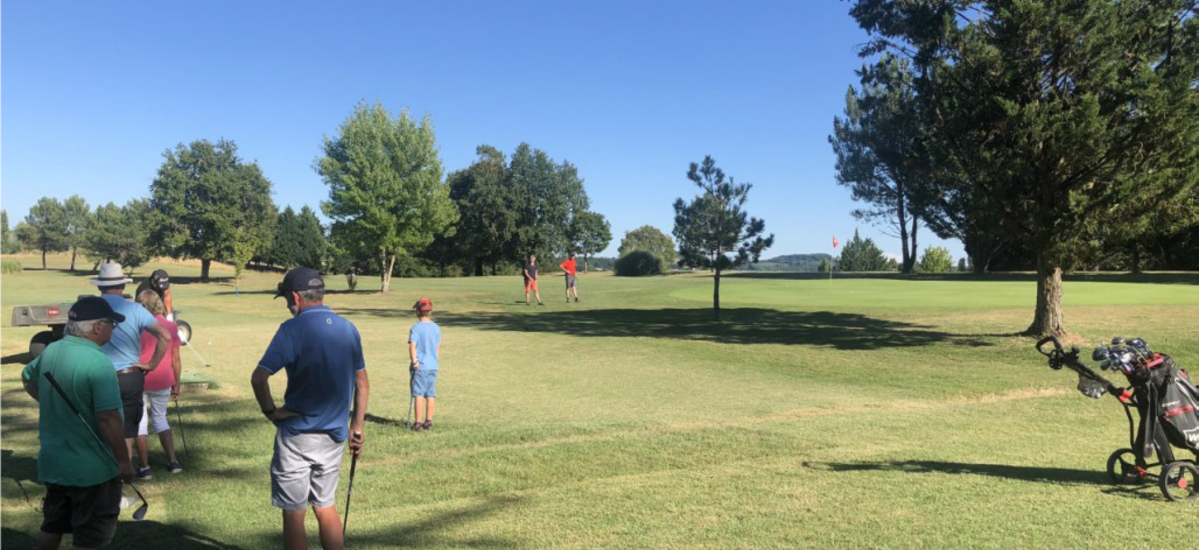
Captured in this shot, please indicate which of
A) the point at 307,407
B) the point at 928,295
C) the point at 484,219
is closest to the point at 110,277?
the point at 307,407

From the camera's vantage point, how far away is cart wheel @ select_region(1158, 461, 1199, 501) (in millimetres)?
5496

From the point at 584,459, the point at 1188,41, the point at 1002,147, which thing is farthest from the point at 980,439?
the point at 1188,41

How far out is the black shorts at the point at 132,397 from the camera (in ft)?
19.1

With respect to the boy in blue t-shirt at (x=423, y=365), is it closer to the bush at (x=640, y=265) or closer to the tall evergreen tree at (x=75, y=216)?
the bush at (x=640, y=265)

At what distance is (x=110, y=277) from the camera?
653cm

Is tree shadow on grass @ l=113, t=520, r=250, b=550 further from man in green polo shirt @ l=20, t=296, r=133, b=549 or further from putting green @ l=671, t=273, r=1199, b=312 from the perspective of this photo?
putting green @ l=671, t=273, r=1199, b=312

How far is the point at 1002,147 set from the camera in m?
15.3

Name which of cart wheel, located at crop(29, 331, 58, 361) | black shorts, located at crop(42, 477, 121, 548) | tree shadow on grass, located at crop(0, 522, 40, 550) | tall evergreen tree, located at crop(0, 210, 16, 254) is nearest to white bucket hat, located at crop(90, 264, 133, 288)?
tree shadow on grass, located at crop(0, 522, 40, 550)

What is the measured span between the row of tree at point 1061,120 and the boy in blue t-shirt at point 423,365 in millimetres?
12663

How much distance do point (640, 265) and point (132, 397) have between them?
2435 inches

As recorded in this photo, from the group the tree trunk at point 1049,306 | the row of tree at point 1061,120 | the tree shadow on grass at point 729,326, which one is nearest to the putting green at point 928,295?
the tree shadow on grass at point 729,326

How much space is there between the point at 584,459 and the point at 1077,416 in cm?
701

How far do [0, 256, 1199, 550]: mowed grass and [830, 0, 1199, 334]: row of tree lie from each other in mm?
2850

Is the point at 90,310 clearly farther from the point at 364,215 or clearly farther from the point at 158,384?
the point at 364,215
